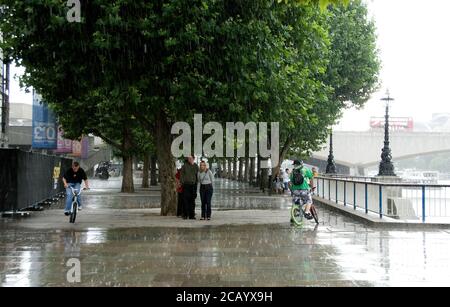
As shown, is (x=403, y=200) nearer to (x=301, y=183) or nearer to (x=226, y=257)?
Result: (x=301, y=183)

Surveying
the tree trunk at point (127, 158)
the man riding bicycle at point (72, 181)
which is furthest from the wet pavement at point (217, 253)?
the tree trunk at point (127, 158)

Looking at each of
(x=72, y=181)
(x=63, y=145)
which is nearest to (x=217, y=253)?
(x=72, y=181)

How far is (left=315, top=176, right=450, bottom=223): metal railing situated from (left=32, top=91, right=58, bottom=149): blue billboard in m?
11.0

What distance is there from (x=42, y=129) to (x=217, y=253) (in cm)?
1374

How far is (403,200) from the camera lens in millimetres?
18766

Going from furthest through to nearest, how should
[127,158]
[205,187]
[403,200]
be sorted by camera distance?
[127,158] < [403,200] < [205,187]

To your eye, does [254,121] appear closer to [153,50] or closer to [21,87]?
[153,50]

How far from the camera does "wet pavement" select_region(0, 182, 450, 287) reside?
27.5ft

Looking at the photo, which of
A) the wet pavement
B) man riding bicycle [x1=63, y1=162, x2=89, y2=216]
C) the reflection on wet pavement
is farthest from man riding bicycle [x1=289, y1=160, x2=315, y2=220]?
man riding bicycle [x1=63, y1=162, x2=89, y2=216]

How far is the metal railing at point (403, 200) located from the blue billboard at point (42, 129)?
36.1ft
